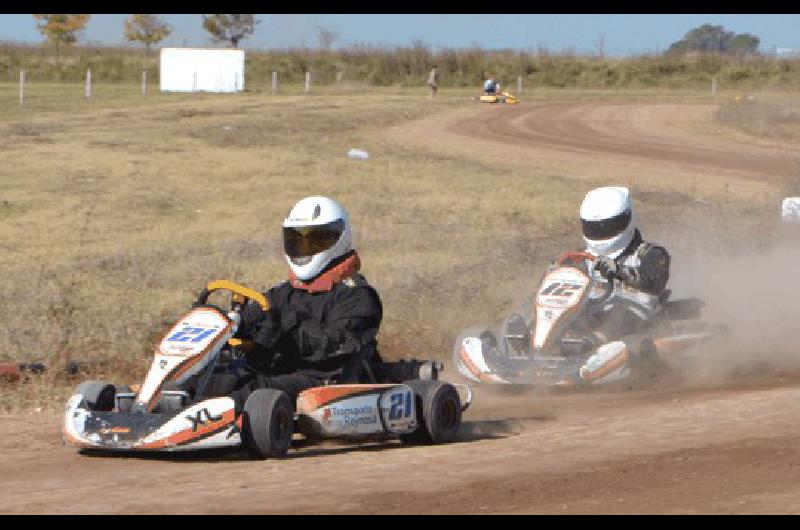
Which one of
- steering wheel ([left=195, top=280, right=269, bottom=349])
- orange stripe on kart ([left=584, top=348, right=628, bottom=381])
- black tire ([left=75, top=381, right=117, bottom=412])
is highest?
steering wheel ([left=195, top=280, right=269, bottom=349])

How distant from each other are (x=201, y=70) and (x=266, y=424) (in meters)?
61.4

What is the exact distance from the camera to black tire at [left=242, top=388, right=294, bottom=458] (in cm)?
888

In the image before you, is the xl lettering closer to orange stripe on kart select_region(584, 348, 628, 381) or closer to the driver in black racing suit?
orange stripe on kart select_region(584, 348, 628, 381)

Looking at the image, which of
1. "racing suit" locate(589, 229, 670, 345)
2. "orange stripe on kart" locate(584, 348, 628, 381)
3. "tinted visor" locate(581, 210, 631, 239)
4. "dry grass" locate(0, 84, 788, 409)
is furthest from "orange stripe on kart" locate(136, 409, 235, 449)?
"tinted visor" locate(581, 210, 631, 239)

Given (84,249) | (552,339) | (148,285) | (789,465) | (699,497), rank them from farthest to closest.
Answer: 1. (84,249)
2. (148,285)
3. (552,339)
4. (789,465)
5. (699,497)

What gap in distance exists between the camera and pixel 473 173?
30.0 meters

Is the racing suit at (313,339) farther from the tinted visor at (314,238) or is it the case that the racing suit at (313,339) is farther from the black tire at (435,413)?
the black tire at (435,413)

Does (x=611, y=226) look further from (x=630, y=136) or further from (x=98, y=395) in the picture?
(x=630, y=136)

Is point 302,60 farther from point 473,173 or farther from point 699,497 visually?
point 699,497

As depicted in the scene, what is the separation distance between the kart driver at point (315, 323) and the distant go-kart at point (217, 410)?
144 mm

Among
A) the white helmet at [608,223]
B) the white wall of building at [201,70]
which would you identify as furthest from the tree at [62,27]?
the white helmet at [608,223]

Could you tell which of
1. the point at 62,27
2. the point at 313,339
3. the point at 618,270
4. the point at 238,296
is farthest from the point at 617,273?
the point at 62,27

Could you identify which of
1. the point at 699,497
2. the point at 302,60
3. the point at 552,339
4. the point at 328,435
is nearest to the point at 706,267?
the point at 552,339

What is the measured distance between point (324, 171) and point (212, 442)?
21548 mm
